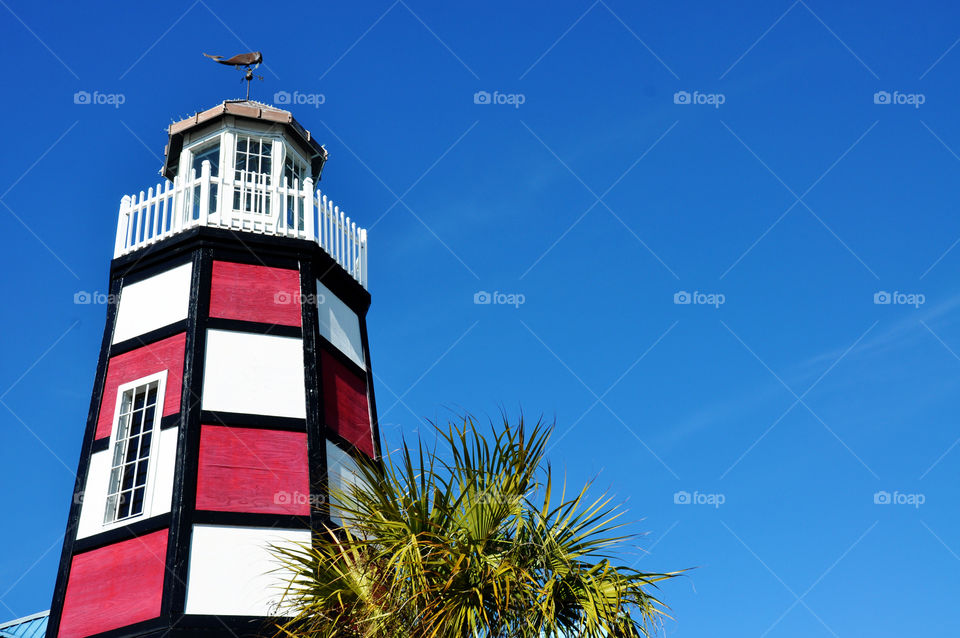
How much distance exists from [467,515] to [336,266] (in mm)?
7096

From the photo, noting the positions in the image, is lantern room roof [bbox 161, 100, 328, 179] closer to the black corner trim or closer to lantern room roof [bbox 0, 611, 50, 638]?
the black corner trim

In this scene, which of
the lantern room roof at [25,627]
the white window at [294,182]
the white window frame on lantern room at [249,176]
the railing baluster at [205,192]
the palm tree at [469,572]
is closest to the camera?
the palm tree at [469,572]

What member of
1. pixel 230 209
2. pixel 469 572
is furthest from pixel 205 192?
pixel 469 572

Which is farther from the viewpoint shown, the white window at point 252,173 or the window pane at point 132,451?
the white window at point 252,173

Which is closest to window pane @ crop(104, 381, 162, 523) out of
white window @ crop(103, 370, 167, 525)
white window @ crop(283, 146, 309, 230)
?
white window @ crop(103, 370, 167, 525)

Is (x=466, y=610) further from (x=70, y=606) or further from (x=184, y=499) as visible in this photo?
(x=70, y=606)

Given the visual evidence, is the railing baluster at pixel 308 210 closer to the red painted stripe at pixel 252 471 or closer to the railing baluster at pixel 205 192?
the railing baluster at pixel 205 192

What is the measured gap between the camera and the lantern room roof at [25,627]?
2170 centimetres

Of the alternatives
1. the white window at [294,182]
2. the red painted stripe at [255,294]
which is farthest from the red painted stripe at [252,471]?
the white window at [294,182]

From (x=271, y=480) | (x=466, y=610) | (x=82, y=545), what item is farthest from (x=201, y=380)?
(x=466, y=610)

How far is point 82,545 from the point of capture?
13.6 meters

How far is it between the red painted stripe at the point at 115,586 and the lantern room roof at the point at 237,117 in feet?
24.8

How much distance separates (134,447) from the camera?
14.4m

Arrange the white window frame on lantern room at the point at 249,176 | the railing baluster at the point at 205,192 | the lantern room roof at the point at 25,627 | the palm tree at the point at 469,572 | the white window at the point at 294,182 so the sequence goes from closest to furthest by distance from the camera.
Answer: the palm tree at the point at 469,572
the railing baluster at the point at 205,192
the white window frame on lantern room at the point at 249,176
the white window at the point at 294,182
the lantern room roof at the point at 25,627
